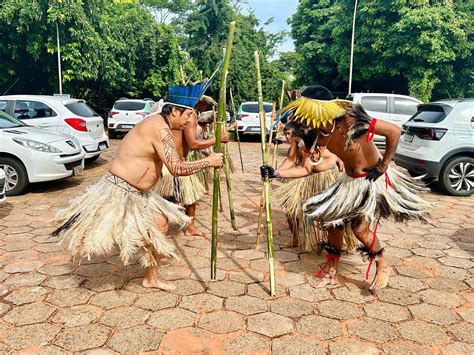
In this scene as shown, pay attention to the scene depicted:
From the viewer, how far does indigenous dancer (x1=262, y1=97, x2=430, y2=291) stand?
312 centimetres

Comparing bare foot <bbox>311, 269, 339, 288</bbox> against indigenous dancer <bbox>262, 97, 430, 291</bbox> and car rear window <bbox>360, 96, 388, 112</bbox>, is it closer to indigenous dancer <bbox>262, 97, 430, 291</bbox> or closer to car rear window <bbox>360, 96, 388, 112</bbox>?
indigenous dancer <bbox>262, 97, 430, 291</bbox>

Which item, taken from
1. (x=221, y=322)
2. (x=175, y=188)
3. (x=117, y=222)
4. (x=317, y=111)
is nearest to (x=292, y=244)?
(x=175, y=188)

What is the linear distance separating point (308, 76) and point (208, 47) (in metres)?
9.78

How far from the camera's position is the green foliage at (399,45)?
1738cm

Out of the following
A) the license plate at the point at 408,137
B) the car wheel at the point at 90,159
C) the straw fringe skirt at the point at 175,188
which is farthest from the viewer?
the car wheel at the point at 90,159

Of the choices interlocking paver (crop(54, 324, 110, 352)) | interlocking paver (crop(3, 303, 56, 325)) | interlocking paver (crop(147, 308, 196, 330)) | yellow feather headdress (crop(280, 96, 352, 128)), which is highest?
yellow feather headdress (crop(280, 96, 352, 128))

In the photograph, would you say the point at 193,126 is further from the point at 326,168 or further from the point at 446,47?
the point at 446,47

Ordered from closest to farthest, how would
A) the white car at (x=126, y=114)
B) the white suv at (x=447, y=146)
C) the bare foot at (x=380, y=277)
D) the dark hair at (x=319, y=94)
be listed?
the dark hair at (x=319, y=94), the bare foot at (x=380, y=277), the white suv at (x=447, y=146), the white car at (x=126, y=114)

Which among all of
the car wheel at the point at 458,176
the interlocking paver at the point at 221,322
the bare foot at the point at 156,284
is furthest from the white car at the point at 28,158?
the car wheel at the point at 458,176

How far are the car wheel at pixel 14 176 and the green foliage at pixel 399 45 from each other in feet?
54.8

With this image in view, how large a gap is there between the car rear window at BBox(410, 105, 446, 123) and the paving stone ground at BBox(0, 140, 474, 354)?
2.84 metres

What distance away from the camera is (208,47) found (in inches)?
1198

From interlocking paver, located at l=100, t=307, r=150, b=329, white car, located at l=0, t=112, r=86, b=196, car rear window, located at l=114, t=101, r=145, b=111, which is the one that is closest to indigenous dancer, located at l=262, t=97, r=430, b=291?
interlocking paver, located at l=100, t=307, r=150, b=329

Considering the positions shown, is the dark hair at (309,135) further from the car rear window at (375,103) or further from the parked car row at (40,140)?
the car rear window at (375,103)
